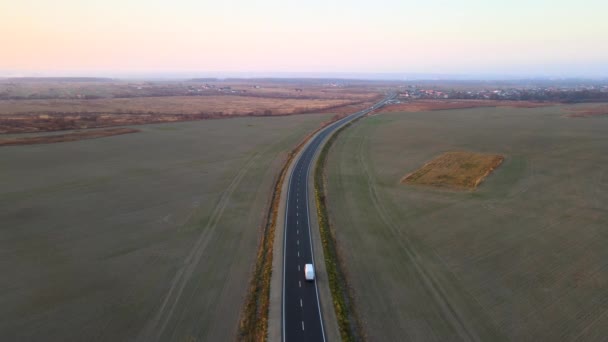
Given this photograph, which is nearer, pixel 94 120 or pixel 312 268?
pixel 312 268

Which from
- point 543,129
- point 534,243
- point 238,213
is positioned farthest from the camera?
point 543,129

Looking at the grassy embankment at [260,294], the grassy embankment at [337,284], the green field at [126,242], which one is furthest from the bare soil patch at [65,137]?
the grassy embankment at [337,284]

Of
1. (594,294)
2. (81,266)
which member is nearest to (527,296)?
(594,294)

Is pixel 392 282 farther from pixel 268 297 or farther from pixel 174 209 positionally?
pixel 174 209

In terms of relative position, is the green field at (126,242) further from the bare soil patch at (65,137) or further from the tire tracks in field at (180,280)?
the bare soil patch at (65,137)

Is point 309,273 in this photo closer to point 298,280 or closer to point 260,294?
point 298,280

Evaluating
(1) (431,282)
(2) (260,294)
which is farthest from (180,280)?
(1) (431,282)

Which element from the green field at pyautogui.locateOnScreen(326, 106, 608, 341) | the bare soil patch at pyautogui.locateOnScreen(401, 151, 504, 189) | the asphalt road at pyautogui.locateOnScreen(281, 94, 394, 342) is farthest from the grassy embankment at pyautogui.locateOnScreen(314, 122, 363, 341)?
the bare soil patch at pyautogui.locateOnScreen(401, 151, 504, 189)
